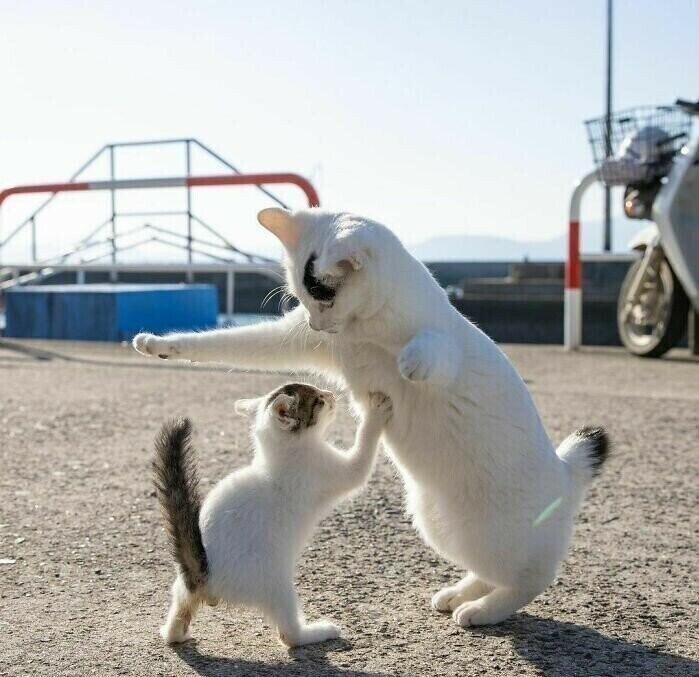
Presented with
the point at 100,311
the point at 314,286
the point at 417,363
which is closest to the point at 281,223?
the point at 314,286

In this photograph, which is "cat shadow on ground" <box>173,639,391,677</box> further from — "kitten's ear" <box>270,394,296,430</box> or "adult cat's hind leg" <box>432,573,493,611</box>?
"kitten's ear" <box>270,394,296,430</box>

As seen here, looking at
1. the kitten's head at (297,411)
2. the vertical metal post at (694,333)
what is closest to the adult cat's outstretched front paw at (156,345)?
the kitten's head at (297,411)

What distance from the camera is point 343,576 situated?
353 centimetres

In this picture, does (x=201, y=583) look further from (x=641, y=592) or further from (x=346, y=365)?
(x=641, y=592)

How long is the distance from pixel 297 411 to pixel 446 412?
43 cm

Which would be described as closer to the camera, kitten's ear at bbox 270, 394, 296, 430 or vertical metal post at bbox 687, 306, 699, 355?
kitten's ear at bbox 270, 394, 296, 430

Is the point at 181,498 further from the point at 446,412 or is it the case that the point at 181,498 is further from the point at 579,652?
the point at 579,652

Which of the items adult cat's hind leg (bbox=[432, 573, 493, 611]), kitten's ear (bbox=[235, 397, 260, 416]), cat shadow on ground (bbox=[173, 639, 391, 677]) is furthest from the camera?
kitten's ear (bbox=[235, 397, 260, 416])

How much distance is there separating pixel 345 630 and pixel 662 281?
7.00 metres

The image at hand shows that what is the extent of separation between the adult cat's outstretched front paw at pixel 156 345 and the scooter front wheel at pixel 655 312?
6679 mm

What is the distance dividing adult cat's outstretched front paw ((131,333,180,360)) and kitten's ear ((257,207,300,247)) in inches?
21.3

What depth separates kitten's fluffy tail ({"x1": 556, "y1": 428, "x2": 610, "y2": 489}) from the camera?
325cm

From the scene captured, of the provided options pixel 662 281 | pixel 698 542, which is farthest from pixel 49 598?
pixel 662 281

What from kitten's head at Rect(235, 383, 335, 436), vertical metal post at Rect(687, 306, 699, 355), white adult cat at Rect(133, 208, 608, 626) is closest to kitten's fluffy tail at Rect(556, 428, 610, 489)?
white adult cat at Rect(133, 208, 608, 626)
